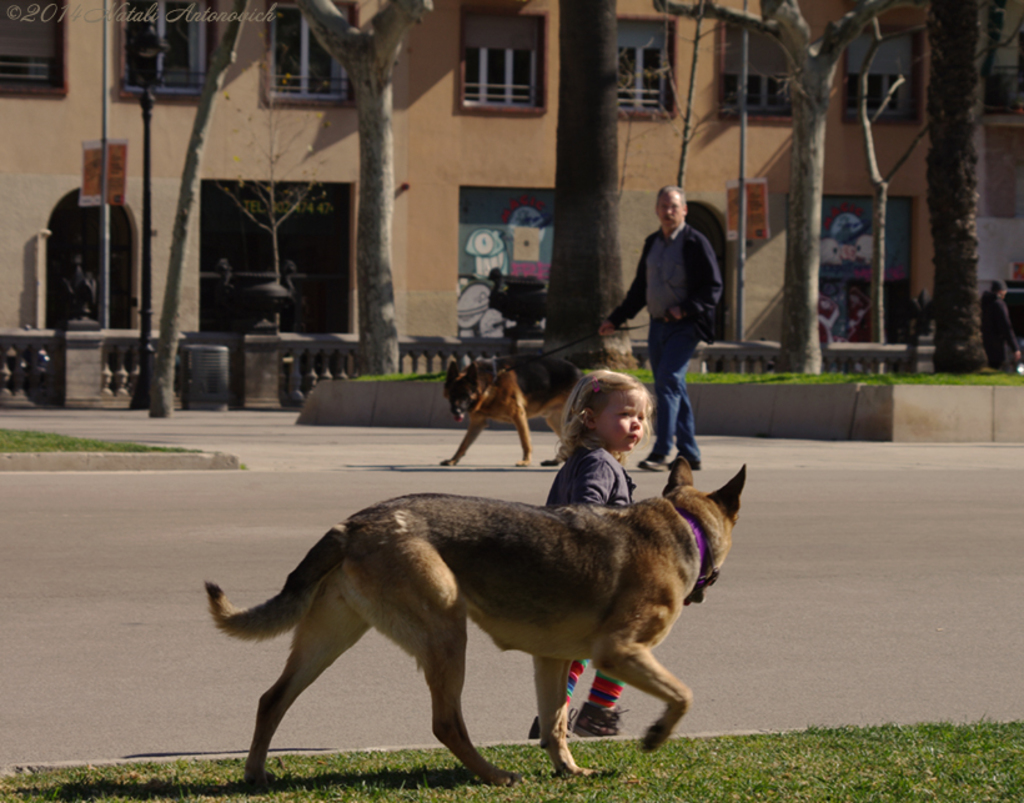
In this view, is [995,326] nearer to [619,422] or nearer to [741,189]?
[741,189]

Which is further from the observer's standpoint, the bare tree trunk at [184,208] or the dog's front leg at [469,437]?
the bare tree trunk at [184,208]

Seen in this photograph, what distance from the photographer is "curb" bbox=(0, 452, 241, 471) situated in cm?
1273

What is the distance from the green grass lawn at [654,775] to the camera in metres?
3.65

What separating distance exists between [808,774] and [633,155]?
115ft

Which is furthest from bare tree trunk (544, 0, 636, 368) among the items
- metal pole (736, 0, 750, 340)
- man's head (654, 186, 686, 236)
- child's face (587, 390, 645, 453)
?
metal pole (736, 0, 750, 340)

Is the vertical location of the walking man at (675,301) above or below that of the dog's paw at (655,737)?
above

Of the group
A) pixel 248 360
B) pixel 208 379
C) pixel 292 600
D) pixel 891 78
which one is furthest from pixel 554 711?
pixel 891 78

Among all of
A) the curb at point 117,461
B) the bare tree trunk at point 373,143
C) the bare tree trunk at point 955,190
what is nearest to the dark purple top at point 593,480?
the curb at point 117,461

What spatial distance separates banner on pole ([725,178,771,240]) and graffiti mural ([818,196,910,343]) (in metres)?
3.46

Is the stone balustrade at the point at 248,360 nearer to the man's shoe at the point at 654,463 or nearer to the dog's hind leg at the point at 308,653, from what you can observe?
the man's shoe at the point at 654,463

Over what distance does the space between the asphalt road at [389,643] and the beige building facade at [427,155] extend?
23946mm

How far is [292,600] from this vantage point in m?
3.79

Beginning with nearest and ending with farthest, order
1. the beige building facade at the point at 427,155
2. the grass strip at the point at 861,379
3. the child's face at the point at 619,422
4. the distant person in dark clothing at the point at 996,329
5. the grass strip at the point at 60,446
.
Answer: the child's face at the point at 619,422 < the grass strip at the point at 60,446 < the grass strip at the point at 861,379 < the distant person in dark clothing at the point at 996,329 < the beige building facade at the point at 427,155

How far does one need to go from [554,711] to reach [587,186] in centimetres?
1650
